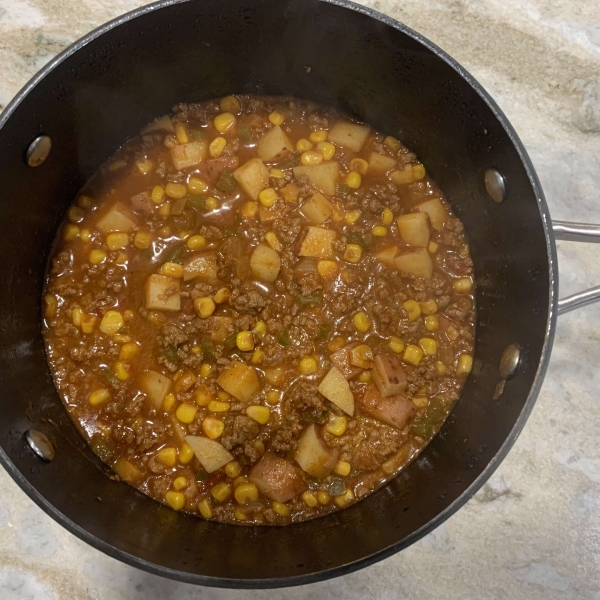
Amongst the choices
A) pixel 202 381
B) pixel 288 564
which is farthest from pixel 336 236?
pixel 288 564

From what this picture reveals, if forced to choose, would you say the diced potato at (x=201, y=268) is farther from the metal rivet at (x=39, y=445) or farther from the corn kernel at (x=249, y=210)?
the metal rivet at (x=39, y=445)

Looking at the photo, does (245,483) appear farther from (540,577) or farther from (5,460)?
(540,577)

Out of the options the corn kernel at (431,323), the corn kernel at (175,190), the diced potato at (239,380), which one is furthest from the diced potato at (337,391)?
the corn kernel at (175,190)

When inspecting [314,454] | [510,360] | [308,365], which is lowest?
[314,454]

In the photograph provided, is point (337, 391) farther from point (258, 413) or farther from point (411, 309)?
point (411, 309)

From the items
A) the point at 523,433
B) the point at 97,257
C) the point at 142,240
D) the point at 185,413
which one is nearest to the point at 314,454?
the point at 185,413
